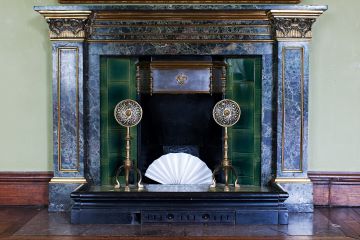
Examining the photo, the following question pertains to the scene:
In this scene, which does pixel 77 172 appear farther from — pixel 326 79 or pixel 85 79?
pixel 326 79

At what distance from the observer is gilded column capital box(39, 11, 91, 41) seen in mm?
4969

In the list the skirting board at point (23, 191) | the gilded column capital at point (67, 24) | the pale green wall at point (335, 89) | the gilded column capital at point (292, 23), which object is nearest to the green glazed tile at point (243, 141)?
the pale green wall at point (335, 89)

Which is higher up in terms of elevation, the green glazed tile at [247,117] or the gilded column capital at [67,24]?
the gilded column capital at [67,24]

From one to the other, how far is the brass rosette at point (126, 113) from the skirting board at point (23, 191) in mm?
1001

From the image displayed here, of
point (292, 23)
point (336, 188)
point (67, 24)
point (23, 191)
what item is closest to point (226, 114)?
point (292, 23)

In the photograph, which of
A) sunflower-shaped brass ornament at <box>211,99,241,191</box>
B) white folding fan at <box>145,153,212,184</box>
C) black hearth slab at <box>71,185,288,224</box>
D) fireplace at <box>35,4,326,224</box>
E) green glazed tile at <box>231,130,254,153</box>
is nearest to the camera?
black hearth slab at <box>71,185,288,224</box>

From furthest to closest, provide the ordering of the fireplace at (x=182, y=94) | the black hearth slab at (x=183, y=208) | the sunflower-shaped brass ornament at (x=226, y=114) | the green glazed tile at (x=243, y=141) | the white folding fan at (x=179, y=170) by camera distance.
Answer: the green glazed tile at (x=243, y=141), the white folding fan at (x=179, y=170), the fireplace at (x=182, y=94), the sunflower-shaped brass ornament at (x=226, y=114), the black hearth slab at (x=183, y=208)

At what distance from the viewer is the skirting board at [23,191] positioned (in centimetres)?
538

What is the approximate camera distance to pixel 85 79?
5180mm

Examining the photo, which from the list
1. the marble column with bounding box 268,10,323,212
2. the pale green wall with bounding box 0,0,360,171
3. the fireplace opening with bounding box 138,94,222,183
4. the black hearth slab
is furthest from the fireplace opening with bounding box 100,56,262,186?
the black hearth slab

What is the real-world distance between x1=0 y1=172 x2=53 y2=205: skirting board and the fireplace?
0.32 metres

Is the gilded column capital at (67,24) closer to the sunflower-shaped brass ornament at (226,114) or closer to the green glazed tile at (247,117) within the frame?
the sunflower-shaped brass ornament at (226,114)

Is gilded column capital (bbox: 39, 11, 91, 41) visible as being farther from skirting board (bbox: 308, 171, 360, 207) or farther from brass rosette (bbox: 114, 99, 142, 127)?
skirting board (bbox: 308, 171, 360, 207)

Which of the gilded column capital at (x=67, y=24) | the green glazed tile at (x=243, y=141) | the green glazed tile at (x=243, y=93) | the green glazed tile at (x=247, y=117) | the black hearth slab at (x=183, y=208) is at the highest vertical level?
the gilded column capital at (x=67, y=24)
